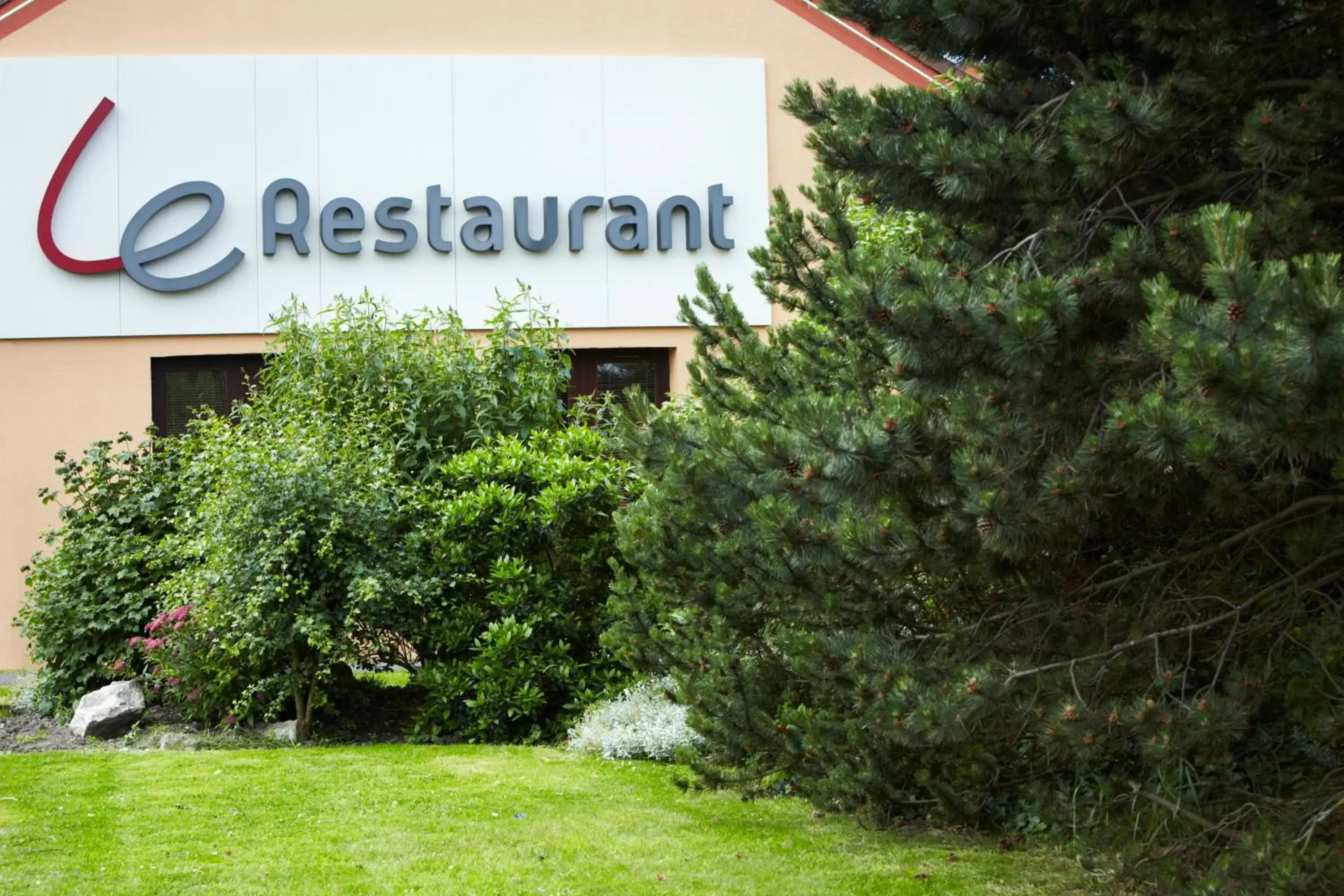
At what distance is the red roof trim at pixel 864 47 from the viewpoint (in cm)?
1429

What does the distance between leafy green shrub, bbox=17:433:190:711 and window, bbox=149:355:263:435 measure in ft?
11.0

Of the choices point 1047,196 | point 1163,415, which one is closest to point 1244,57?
point 1047,196

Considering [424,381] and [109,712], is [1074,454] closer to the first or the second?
[424,381]

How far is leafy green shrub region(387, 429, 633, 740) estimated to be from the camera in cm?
818

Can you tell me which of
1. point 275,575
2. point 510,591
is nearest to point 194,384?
point 275,575

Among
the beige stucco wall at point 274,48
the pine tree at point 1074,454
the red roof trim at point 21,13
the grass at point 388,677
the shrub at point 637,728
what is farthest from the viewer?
the red roof trim at point 21,13

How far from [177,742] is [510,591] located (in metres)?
2.25

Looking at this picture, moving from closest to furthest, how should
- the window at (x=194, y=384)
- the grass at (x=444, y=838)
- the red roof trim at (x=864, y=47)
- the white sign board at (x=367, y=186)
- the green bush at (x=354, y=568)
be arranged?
the grass at (x=444, y=838) → the green bush at (x=354, y=568) → the white sign board at (x=367, y=186) → the window at (x=194, y=384) → the red roof trim at (x=864, y=47)

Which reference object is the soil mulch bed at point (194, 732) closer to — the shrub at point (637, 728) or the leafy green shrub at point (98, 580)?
the leafy green shrub at point (98, 580)

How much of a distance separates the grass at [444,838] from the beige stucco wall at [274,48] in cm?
610

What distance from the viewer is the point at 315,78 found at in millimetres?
13258

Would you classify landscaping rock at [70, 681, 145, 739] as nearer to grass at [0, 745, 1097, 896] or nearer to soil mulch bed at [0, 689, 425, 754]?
soil mulch bed at [0, 689, 425, 754]

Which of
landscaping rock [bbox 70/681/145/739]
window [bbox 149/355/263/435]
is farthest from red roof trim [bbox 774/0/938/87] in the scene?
landscaping rock [bbox 70/681/145/739]

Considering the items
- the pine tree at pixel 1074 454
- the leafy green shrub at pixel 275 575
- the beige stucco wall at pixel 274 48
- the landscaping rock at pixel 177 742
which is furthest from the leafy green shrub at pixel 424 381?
the pine tree at pixel 1074 454
